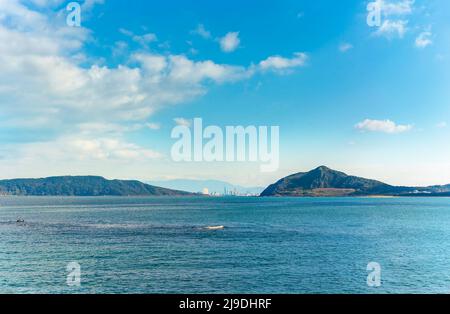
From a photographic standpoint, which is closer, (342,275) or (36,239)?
(342,275)

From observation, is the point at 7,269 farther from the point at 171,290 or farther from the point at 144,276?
Result: the point at 171,290

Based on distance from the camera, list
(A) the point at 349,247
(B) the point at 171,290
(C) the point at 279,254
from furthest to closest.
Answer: (A) the point at 349,247 → (C) the point at 279,254 → (B) the point at 171,290

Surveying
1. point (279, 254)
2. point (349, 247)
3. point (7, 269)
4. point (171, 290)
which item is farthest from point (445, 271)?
point (7, 269)

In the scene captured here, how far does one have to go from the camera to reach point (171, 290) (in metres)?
50.5

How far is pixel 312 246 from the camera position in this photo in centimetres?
8669
